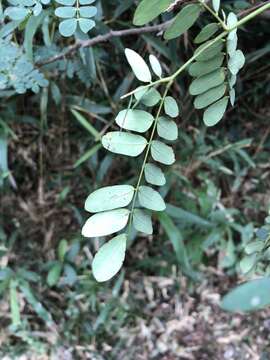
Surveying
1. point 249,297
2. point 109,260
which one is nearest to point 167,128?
point 109,260

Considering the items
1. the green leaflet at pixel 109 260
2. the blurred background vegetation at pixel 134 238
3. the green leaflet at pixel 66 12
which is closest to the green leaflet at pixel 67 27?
the green leaflet at pixel 66 12

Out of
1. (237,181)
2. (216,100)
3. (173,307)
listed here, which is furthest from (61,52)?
(173,307)

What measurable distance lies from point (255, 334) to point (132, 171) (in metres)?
0.45

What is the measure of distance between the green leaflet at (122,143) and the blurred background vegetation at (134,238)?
0.59 metres

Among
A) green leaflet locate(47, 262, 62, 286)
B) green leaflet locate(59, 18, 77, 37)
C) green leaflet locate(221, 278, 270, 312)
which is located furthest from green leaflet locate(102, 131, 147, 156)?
green leaflet locate(47, 262, 62, 286)

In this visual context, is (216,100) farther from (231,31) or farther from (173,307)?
(173,307)

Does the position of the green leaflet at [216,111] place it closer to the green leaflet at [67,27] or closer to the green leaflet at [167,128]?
the green leaflet at [167,128]

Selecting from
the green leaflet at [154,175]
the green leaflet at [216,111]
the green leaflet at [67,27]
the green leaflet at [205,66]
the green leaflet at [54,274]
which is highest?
the green leaflet at [67,27]

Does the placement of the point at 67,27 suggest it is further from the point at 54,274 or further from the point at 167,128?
the point at 54,274

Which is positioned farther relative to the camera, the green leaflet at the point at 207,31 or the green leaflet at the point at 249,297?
the green leaflet at the point at 207,31

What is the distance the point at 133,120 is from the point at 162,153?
0.14 feet

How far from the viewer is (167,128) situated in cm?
51

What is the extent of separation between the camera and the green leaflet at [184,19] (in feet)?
1.53

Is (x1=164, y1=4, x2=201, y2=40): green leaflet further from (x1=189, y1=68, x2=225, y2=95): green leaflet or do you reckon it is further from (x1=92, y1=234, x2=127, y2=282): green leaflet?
(x1=92, y1=234, x2=127, y2=282): green leaflet
